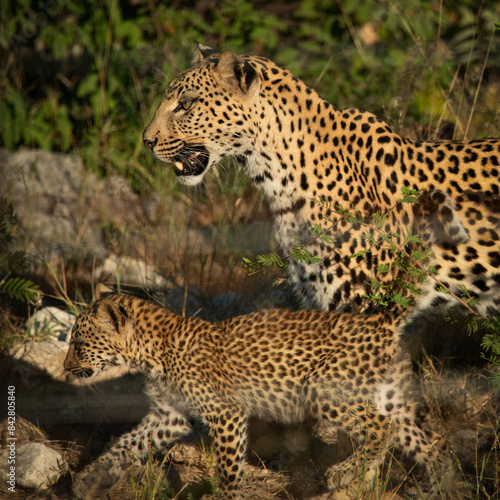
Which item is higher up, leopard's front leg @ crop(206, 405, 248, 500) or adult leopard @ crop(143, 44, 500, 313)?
adult leopard @ crop(143, 44, 500, 313)

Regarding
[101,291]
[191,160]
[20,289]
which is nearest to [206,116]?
[191,160]

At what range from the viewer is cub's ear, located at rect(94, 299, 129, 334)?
15.4 feet

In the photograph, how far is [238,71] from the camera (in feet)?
16.1

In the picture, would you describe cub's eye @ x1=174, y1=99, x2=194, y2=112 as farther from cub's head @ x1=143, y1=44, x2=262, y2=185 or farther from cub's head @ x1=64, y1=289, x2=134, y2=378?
cub's head @ x1=64, y1=289, x2=134, y2=378

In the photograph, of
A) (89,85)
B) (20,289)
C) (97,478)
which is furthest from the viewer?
(89,85)

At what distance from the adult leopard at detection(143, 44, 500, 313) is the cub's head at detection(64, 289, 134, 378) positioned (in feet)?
3.54

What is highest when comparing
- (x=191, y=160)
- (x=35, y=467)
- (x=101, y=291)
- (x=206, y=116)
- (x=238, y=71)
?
(x=238, y=71)

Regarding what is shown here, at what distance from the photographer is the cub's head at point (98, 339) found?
4754mm

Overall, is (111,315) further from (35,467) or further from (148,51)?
(148,51)

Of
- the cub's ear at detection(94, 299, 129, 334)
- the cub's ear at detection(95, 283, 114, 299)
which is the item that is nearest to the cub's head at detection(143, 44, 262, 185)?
the cub's ear at detection(95, 283, 114, 299)

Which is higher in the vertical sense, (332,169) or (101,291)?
(332,169)

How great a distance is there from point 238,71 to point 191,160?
26.8 inches

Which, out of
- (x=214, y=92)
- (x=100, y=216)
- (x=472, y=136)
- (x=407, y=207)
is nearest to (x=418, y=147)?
(x=407, y=207)

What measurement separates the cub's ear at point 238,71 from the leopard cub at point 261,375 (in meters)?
1.46
